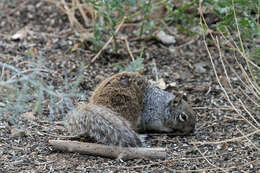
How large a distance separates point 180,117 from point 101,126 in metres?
1.30

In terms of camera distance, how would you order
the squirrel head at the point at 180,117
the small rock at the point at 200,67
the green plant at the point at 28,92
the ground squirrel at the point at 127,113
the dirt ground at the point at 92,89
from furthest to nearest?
1. the small rock at the point at 200,67
2. the squirrel head at the point at 180,117
3. the ground squirrel at the point at 127,113
4. the dirt ground at the point at 92,89
5. the green plant at the point at 28,92

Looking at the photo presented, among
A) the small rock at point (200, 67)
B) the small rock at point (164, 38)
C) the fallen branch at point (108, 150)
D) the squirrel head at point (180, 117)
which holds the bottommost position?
the fallen branch at point (108, 150)

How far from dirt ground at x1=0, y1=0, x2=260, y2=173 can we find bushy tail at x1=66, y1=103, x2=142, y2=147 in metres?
0.19

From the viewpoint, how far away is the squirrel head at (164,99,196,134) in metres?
5.04

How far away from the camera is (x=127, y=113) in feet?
16.0

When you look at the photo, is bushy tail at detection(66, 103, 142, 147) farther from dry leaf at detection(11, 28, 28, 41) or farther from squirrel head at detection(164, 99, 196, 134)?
dry leaf at detection(11, 28, 28, 41)

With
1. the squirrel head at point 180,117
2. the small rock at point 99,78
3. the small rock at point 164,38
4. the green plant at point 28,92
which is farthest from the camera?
the small rock at point 164,38

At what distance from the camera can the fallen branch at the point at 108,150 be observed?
13.5ft

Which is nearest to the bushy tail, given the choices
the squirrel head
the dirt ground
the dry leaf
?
the dirt ground

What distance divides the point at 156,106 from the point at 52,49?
2.14 m

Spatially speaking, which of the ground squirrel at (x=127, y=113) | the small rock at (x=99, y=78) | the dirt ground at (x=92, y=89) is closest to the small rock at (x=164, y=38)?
the dirt ground at (x=92, y=89)

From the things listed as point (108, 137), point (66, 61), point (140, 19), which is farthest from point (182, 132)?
point (140, 19)

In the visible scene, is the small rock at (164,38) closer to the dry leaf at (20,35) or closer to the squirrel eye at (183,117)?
the dry leaf at (20,35)

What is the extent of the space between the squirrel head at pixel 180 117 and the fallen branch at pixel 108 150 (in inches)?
36.3
